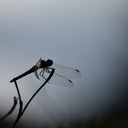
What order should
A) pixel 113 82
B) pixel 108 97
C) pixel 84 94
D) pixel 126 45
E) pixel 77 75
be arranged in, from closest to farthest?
pixel 77 75
pixel 84 94
pixel 108 97
pixel 126 45
pixel 113 82

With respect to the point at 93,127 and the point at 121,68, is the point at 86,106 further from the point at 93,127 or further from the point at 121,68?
the point at 93,127

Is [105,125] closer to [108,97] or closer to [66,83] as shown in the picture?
[66,83]

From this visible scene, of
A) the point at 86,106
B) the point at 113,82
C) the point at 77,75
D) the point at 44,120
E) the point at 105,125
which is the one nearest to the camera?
the point at 77,75

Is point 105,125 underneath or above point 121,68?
underneath

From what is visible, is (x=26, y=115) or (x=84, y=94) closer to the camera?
(x=26, y=115)

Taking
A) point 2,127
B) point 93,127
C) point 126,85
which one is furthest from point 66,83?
point 126,85

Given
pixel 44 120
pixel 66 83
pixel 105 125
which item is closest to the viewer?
pixel 66 83

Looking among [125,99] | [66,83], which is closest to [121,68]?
[125,99]

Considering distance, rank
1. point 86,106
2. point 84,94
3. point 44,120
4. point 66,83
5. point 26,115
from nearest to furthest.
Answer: point 66,83
point 44,120
point 26,115
point 86,106
point 84,94

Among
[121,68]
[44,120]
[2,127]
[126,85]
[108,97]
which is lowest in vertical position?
[2,127]
